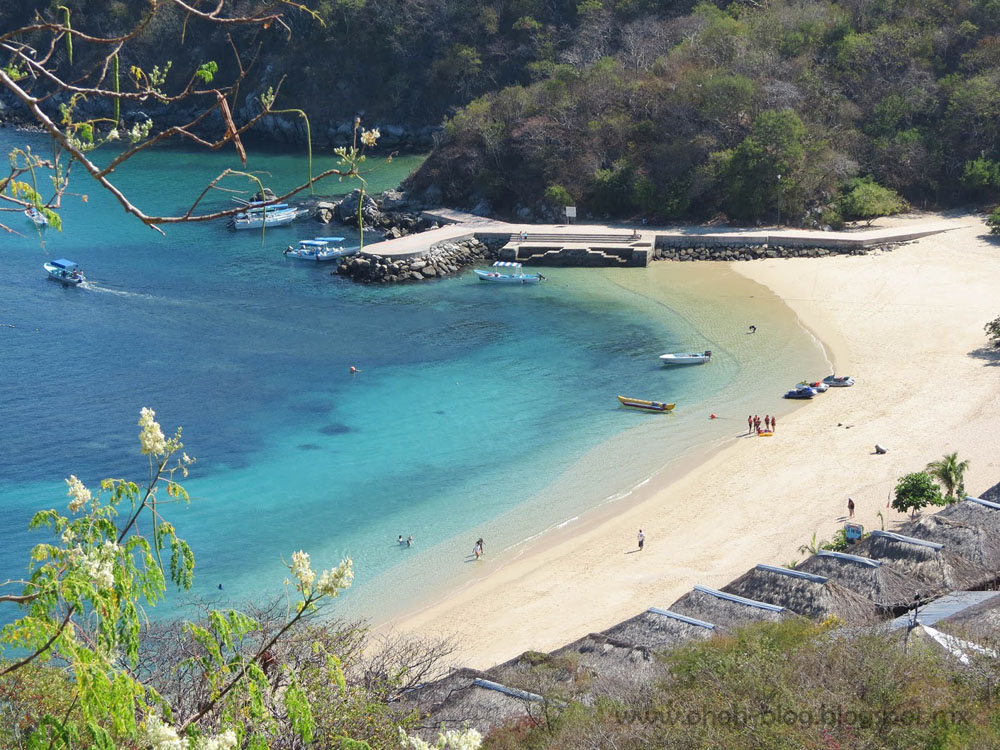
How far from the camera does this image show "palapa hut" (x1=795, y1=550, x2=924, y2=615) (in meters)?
20.1

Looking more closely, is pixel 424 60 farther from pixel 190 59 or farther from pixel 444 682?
pixel 444 682

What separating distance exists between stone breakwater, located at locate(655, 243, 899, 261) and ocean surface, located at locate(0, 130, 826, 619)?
1273 mm

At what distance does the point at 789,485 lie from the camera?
2836cm

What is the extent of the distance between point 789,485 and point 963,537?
22.1 feet

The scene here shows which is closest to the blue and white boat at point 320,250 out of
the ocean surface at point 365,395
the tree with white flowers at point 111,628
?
the ocean surface at point 365,395

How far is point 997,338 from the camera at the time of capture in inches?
1480

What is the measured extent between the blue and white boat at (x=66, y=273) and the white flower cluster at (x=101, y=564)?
49.4m

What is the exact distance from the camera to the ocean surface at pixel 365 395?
27.2m

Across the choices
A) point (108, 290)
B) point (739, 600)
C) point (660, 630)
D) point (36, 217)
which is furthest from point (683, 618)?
point (108, 290)

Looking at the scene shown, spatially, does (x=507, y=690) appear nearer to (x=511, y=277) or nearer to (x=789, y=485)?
(x=789, y=485)

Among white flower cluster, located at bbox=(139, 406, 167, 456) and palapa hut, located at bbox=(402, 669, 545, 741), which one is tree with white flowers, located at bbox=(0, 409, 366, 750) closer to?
white flower cluster, located at bbox=(139, 406, 167, 456)

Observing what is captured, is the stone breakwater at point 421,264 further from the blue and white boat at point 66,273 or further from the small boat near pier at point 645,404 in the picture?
the small boat near pier at point 645,404

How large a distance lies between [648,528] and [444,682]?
35.6 ft

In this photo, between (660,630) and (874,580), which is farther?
(874,580)
